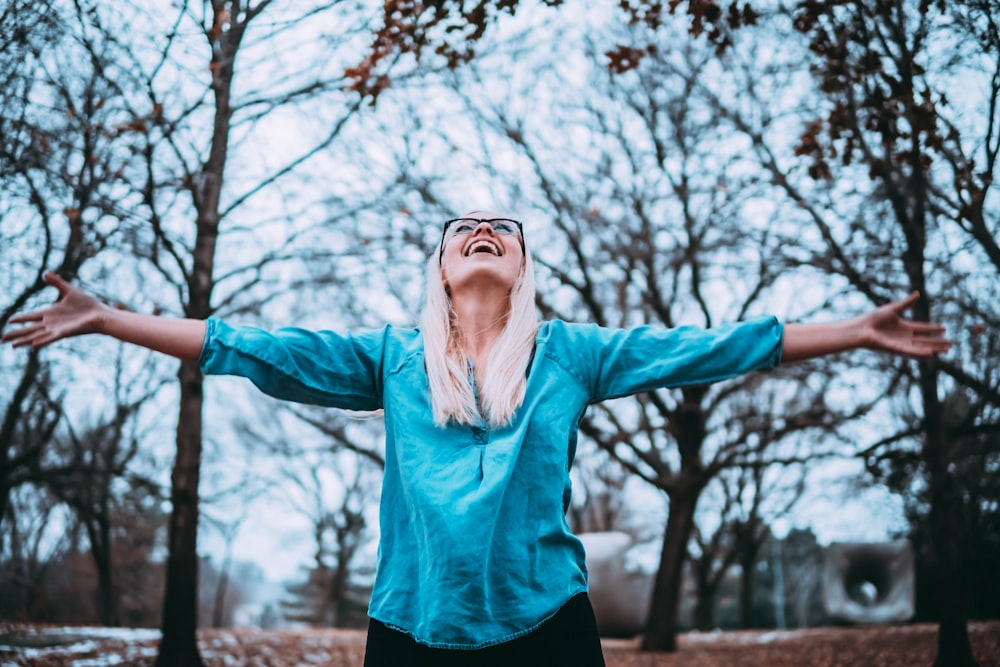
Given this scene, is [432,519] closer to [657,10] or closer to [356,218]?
[657,10]

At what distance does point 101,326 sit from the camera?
2398 mm

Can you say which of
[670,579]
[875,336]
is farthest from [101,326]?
[670,579]

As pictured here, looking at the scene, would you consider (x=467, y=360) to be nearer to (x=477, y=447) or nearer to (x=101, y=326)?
(x=477, y=447)

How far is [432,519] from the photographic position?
88.4 inches

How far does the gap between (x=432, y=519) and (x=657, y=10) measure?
17.5ft

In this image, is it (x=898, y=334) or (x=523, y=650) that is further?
(x=898, y=334)

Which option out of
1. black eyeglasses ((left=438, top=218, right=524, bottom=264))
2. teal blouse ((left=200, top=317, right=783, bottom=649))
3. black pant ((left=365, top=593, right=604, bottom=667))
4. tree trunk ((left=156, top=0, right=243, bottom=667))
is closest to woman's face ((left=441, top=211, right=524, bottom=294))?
black eyeglasses ((left=438, top=218, right=524, bottom=264))

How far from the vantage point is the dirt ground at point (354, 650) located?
9305mm

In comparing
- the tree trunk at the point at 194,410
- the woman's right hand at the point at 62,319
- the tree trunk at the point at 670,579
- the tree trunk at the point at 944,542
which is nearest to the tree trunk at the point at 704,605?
the tree trunk at the point at 670,579

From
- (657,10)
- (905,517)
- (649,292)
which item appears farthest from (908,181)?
(905,517)

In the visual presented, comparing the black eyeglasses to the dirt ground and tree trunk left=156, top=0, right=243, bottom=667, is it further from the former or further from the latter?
the dirt ground

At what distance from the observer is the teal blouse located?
2.21 meters

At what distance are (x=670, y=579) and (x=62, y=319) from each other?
1349 centimetres

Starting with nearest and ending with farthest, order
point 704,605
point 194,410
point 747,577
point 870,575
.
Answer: point 194,410 → point 870,575 → point 747,577 → point 704,605
